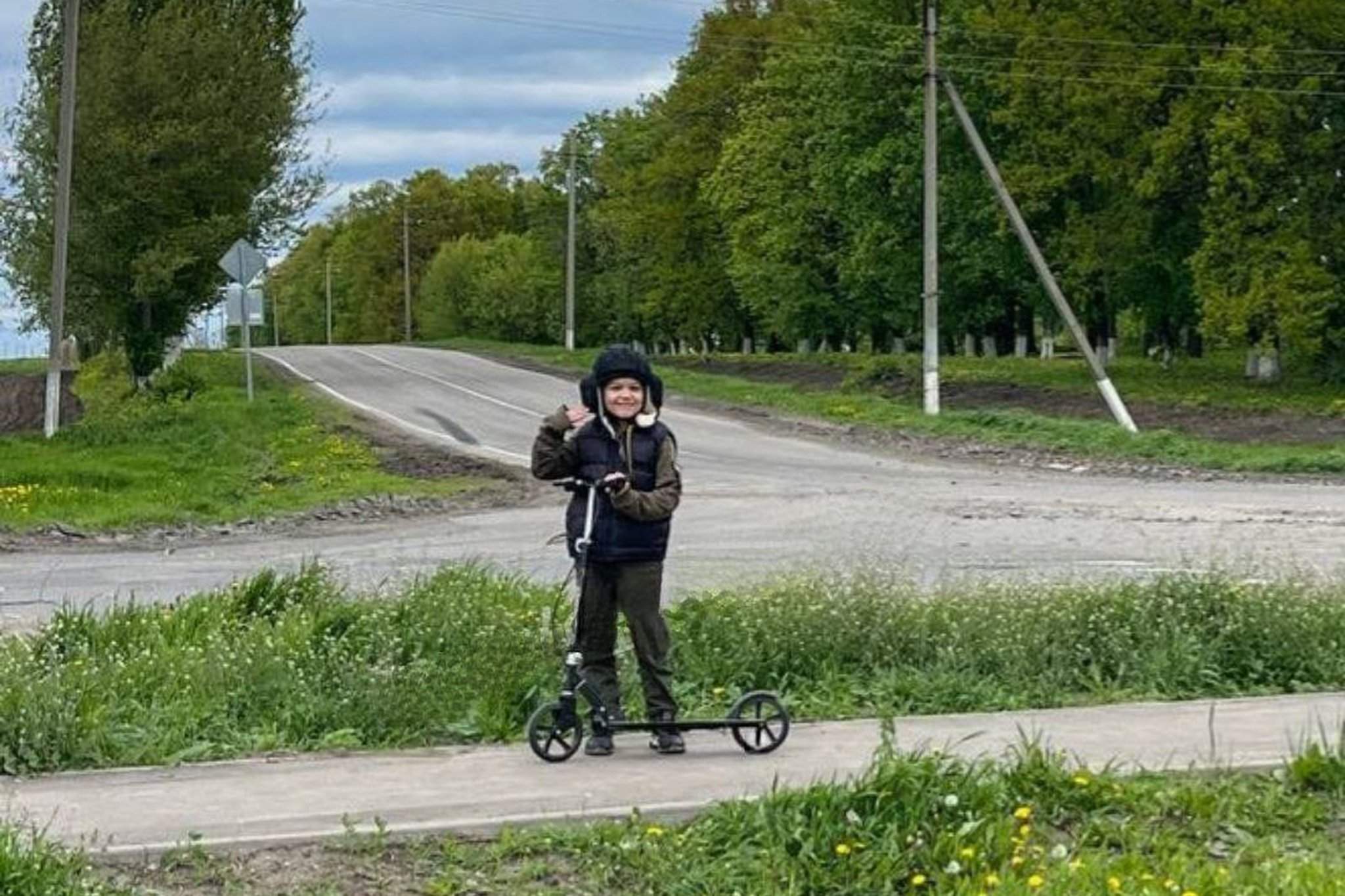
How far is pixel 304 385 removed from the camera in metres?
45.0

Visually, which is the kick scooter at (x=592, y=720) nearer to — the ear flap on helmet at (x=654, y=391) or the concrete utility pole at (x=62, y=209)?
the ear flap on helmet at (x=654, y=391)

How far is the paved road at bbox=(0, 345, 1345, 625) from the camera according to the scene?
13.7 metres

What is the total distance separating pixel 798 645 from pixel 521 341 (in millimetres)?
94659

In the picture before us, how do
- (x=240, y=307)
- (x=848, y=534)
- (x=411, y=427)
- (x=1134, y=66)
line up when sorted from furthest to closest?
(x=1134, y=66) < (x=411, y=427) < (x=240, y=307) < (x=848, y=534)

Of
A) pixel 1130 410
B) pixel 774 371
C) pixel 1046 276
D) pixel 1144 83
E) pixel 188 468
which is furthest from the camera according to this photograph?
pixel 774 371

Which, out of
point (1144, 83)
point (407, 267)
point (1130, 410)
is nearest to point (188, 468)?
point (1130, 410)

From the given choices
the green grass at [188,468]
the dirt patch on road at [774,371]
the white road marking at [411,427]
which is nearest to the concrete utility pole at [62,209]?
the green grass at [188,468]

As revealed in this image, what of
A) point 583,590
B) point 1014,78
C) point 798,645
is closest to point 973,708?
point 798,645

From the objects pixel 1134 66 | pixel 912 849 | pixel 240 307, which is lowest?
pixel 912 849

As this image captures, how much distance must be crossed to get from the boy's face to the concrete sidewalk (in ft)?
4.82

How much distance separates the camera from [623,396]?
7.21 metres

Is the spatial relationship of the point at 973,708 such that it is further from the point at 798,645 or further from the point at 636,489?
the point at 636,489

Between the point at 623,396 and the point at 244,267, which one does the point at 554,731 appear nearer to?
the point at 623,396

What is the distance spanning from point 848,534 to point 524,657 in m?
Result: 8.87
